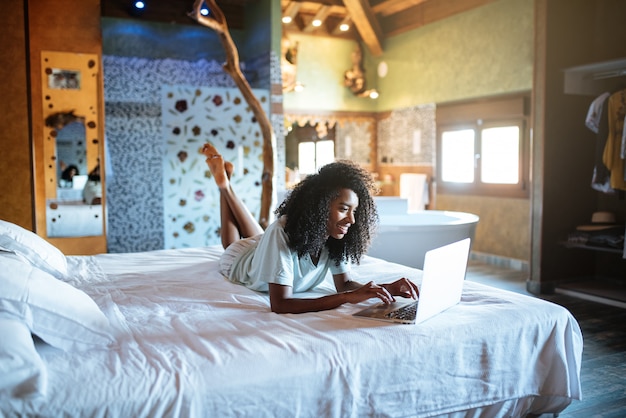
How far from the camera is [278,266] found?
6.89 feet

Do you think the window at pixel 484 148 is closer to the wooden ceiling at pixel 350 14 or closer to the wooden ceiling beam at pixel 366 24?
the wooden ceiling at pixel 350 14

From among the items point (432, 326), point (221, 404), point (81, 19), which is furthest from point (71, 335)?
point (81, 19)

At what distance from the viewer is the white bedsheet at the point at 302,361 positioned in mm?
1458

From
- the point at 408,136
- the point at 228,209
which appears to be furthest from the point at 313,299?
the point at 408,136

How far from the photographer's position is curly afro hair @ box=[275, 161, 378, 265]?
2.18 m

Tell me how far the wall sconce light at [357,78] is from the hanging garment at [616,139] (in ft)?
13.3

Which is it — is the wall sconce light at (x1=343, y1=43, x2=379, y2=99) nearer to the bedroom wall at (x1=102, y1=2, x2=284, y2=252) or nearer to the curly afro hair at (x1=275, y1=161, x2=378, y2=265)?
the bedroom wall at (x1=102, y1=2, x2=284, y2=252)

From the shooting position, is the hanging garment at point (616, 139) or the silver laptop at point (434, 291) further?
the hanging garment at point (616, 139)

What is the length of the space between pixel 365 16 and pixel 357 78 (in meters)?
0.87

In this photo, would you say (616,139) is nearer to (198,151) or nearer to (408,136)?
(408,136)

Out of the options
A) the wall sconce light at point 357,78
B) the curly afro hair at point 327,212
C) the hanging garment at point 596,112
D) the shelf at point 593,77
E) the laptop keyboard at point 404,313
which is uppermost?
the wall sconce light at point 357,78

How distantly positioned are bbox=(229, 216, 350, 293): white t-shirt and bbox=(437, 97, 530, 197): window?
4435 mm

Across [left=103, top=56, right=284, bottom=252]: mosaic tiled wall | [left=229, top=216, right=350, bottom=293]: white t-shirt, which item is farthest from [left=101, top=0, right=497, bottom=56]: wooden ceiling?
[left=229, top=216, right=350, bottom=293]: white t-shirt

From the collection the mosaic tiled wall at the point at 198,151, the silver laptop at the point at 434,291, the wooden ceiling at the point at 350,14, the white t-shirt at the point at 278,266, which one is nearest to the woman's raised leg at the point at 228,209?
the white t-shirt at the point at 278,266
